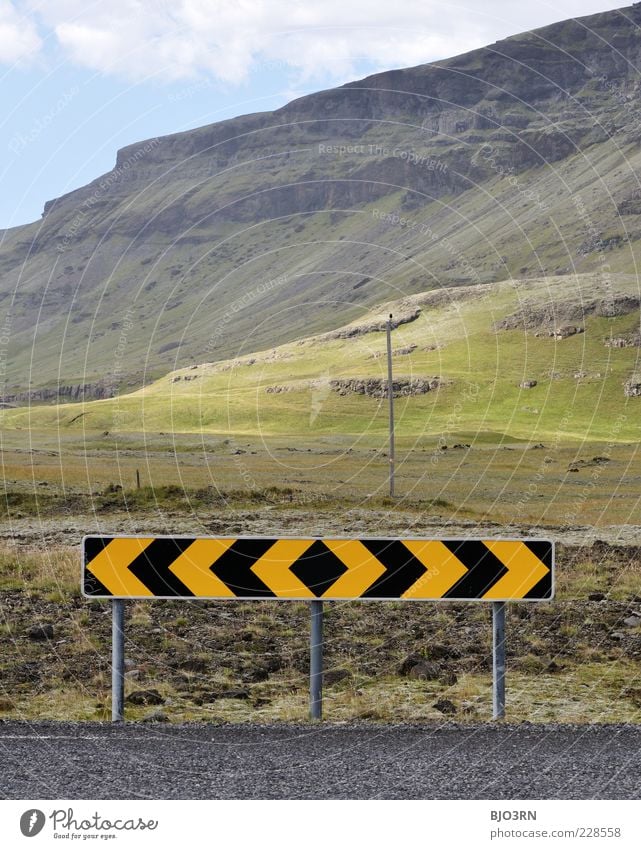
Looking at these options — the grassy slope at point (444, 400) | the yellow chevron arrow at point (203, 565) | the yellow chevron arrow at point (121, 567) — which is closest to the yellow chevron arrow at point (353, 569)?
the yellow chevron arrow at point (203, 565)

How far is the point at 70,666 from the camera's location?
49.2 ft

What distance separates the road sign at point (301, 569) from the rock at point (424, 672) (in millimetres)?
4233

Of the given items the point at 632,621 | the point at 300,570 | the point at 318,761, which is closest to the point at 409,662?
the point at 300,570

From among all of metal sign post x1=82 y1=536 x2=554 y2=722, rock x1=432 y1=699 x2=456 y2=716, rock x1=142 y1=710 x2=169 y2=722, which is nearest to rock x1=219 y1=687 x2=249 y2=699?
rock x1=142 y1=710 x2=169 y2=722

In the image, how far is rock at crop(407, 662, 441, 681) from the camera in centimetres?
1475

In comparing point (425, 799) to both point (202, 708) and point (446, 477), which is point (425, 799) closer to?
point (202, 708)

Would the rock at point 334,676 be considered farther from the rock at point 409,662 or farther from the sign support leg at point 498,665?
the sign support leg at point 498,665

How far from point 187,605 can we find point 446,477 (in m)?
62.4

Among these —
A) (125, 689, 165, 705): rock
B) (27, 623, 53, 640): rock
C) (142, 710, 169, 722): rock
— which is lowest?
(142, 710, 169, 722): rock

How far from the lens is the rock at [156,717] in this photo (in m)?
11.8

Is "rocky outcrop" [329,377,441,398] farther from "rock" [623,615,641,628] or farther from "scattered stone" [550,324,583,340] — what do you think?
"rock" [623,615,641,628]

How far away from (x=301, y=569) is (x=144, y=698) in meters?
3.40

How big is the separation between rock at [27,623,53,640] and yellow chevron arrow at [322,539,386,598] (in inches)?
299

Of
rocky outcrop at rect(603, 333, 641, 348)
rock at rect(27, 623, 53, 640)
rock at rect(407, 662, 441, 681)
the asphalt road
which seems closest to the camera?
the asphalt road
